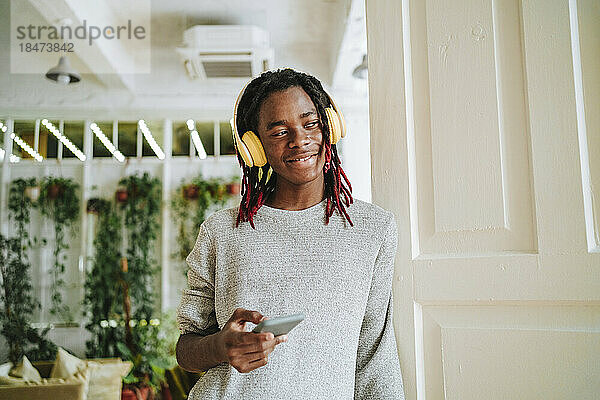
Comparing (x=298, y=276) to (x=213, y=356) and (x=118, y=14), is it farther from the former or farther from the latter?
(x=118, y=14)

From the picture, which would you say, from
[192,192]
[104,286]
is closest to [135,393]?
[104,286]

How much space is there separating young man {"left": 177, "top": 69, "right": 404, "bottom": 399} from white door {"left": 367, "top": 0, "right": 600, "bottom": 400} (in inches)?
4.0

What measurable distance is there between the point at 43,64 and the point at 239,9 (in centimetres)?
210

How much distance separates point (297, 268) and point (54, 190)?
4879 mm

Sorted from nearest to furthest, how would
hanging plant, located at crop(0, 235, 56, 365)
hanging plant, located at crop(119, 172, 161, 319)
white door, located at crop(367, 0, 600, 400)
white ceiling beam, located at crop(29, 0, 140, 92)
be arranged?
white door, located at crop(367, 0, 600, 400)
white ceiling beam, located at crop(29, 0, 140, 92)
hanging plant, located at crop(0, 235, 56, 365)
hanging plant, located at crop(119, 172, 161, 319)

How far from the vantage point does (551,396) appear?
1129 millimetres

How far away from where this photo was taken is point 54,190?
17.8 feet

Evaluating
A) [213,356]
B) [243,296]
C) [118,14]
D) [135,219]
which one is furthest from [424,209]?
[135,219]

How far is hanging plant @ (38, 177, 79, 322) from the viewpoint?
213 inches

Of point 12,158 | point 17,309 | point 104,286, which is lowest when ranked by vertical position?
point 17,309

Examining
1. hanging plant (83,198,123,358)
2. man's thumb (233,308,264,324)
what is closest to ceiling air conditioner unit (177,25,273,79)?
hanging plant (83,198,123,358)

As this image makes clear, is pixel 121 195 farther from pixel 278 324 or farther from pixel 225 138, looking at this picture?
pixel 278 324

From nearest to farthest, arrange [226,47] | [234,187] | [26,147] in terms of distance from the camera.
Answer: [226,47] → [234,187] → [26,147]

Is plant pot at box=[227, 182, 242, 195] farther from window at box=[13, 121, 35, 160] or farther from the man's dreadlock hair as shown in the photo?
the man's dreadlock hair
